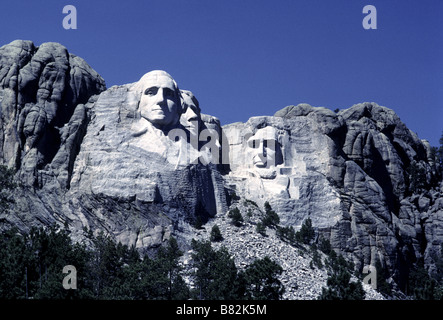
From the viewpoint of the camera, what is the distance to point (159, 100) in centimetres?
7481

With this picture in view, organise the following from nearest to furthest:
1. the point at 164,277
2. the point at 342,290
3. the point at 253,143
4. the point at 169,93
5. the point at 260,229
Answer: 1. the point at 342,290
2. the point at 164,277
3. the point at 260,229
4. the point at 169,93
5. the point at 253,143

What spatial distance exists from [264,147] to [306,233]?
325 inches

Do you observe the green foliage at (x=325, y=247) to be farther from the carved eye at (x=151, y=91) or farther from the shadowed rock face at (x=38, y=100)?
the shadowed rock face at (x=38, y=100)

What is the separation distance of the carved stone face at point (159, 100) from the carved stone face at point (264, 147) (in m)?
8.70

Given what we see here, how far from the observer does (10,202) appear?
233 feet

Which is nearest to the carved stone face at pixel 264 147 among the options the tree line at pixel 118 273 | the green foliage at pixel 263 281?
the tree line at pixel 118 273

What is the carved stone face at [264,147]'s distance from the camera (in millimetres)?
82125

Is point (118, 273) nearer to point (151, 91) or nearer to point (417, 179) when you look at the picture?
point (151, 91)

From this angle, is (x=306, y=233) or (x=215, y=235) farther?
(x=306, y=233)

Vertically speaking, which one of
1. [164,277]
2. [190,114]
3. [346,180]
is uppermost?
[190,114]

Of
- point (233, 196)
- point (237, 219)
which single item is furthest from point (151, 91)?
point (237, 219)

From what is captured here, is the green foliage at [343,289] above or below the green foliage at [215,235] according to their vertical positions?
below
